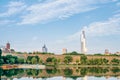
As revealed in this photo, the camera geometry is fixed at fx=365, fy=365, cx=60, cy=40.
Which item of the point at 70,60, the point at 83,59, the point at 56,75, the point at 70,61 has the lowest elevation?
the point at 56,75

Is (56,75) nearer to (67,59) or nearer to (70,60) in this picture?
(67,59)

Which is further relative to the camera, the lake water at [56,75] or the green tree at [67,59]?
the green tree at [67,59]

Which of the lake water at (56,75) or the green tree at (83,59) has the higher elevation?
the green tree at (83,59)

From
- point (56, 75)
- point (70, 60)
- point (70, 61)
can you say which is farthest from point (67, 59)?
point (56, 75)

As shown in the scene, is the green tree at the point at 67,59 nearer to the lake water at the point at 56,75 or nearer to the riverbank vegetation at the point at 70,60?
the riverbank vegetation at the point at 70,60

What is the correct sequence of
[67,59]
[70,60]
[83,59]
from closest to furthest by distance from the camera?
[67,59] < [83,59] < [70,60]

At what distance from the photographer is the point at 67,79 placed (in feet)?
112

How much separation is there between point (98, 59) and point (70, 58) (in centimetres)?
719

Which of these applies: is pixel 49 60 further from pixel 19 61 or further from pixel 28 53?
pixel 19 61

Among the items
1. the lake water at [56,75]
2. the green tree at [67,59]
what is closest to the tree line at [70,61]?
the green tree at [67,59]

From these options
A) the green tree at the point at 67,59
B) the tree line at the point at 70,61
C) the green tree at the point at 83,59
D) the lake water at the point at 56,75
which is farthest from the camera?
the green tree at the point at 67,59

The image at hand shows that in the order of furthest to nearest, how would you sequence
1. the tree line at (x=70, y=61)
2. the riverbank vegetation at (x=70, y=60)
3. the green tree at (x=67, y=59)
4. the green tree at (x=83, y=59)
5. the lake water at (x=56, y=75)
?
the green tree at (x=67, y=59) → the green tree at (x=83, y=59) → the riverbank vegetation at (x=70, y=60) → the tree line at (x=70, y=61) → the lake water at (x=56, y=75)

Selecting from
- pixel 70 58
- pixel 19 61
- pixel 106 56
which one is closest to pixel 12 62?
pixel 19 61

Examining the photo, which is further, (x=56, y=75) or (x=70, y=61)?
(x=70, y=61)
